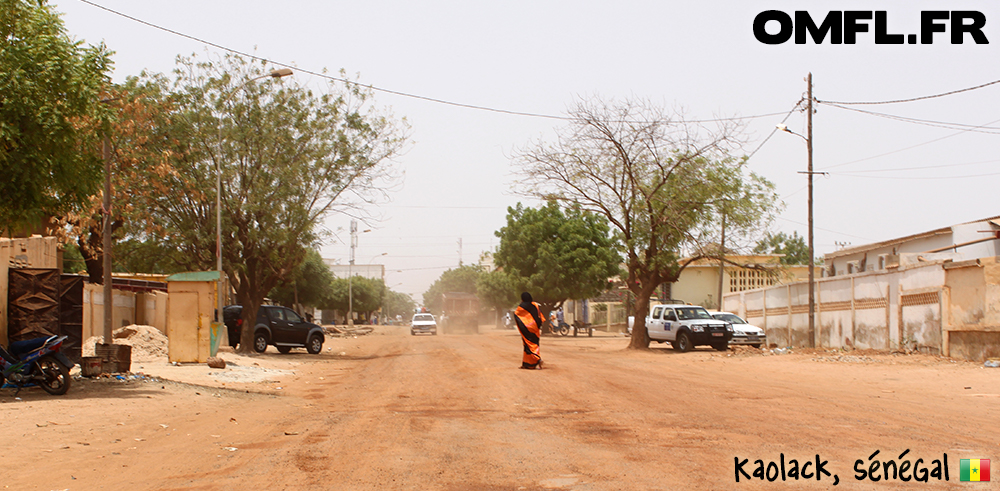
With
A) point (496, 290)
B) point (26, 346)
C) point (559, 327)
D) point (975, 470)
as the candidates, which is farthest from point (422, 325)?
point (975, 470)

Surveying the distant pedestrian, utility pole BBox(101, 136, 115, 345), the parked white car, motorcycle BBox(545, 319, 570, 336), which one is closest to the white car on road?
motorcycle BBox(545, 319, 570, 336)

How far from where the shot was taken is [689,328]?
29.0 m

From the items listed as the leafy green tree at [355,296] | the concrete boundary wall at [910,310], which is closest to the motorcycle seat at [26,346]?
the concrete boundary wall at [910,310]

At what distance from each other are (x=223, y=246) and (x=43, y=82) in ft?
50.7

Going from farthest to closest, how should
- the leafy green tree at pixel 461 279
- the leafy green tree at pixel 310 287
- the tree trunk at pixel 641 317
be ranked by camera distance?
the leafy green tree at pixel 461 279, the leafy green tree at pixel 310 287, the tree trunk at pixel 641 317

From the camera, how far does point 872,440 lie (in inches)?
310

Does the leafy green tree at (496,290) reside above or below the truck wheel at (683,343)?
above

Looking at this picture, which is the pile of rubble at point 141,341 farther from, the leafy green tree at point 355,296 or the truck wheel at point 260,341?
the leafy green tree at point 355,296

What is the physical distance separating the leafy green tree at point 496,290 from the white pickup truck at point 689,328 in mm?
34337

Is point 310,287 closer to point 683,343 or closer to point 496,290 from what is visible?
point 496,290

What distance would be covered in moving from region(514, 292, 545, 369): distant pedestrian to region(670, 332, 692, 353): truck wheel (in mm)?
12644

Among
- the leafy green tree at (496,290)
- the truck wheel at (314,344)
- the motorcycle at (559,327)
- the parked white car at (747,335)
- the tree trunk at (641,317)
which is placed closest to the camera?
the truck wheel at (314,344)

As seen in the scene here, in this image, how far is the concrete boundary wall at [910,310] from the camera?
18.6 meters

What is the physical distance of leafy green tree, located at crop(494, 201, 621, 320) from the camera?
53375 mm
